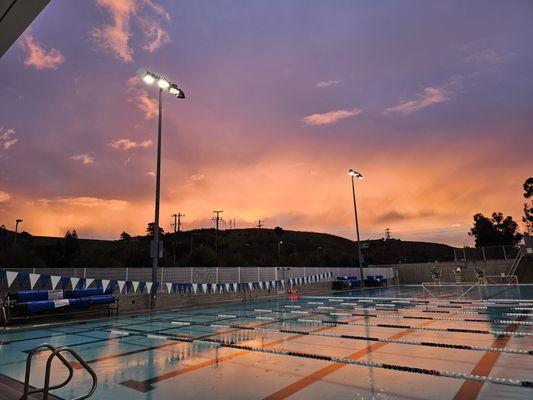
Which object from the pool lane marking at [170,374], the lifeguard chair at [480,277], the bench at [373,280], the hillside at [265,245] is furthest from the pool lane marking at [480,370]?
the hillside at [265,245]

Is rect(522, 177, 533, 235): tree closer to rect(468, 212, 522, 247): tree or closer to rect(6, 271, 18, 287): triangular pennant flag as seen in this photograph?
rect(468, 212, 522, 247): tree

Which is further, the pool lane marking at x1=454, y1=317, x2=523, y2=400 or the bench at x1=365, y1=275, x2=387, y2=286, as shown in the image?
the bench at x1=365, y1=275, x2=387, y2=286

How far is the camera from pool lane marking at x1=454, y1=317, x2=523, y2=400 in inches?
147

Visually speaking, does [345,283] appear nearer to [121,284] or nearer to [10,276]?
[121,284]

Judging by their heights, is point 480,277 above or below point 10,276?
below

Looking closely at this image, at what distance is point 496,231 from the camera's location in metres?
68.7

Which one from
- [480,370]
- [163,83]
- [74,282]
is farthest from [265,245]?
[480,370]

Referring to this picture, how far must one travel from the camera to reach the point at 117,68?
14492mm

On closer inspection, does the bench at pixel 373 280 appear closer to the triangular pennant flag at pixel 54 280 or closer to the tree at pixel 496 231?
the triangular pennant flag at pixel 54 280

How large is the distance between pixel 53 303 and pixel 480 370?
12666 mm

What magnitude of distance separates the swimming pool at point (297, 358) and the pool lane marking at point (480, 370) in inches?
0.6

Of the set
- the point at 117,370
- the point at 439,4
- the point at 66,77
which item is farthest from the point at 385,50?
the point at 117,370

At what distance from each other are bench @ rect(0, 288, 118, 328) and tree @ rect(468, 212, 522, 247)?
7438 centimetres

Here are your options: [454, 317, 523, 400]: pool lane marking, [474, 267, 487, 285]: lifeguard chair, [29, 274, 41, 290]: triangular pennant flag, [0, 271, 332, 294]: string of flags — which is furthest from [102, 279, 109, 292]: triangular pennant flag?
[474, 267, 487, 285]: lifeguard chair
